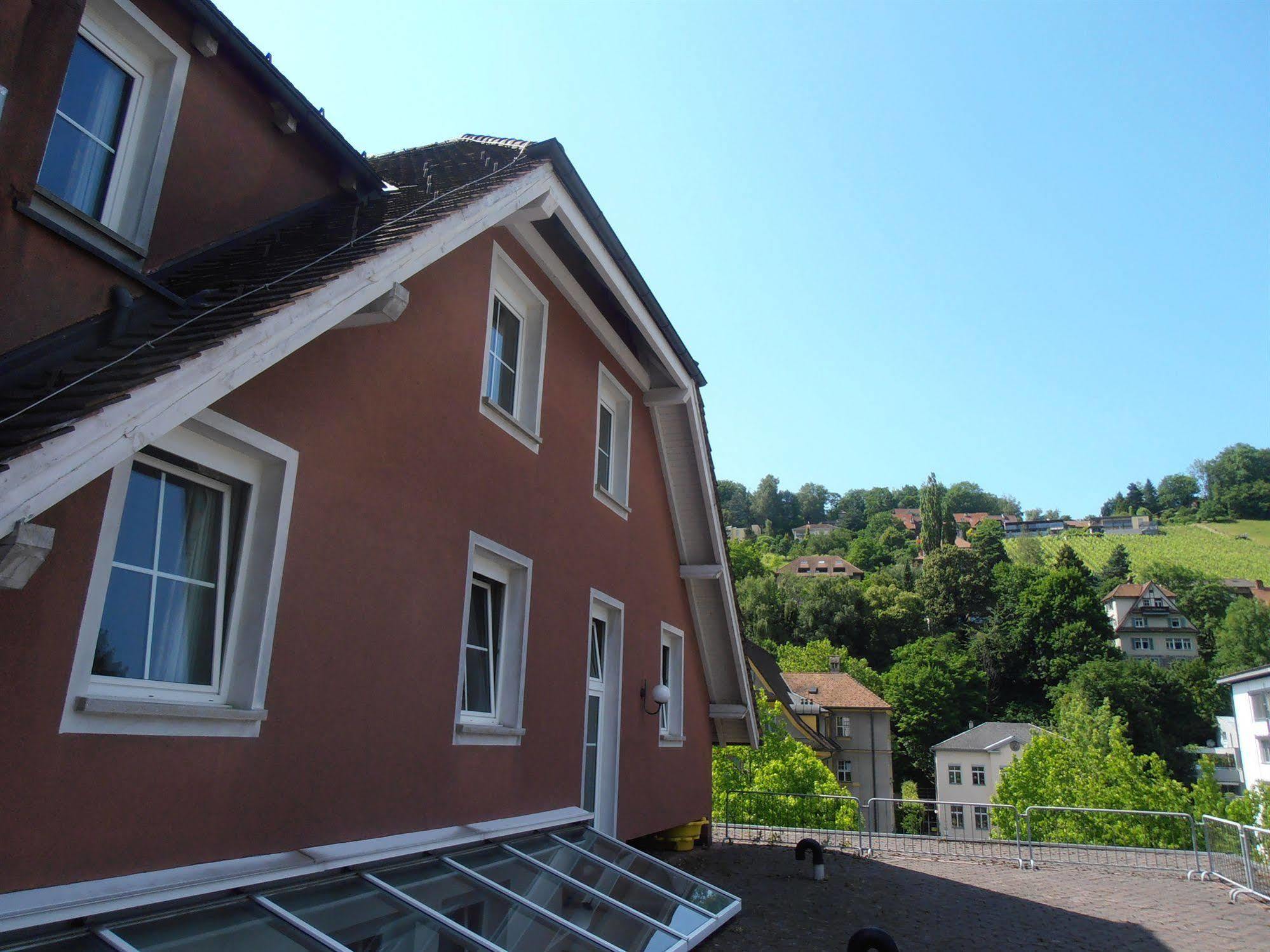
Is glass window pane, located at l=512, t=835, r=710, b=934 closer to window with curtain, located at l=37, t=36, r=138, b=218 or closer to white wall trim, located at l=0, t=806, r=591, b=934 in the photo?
white wall trim, located at l=0, t=806, r=591, b=934

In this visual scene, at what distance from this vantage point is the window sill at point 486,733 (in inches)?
270

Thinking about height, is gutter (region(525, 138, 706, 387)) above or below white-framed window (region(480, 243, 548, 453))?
above

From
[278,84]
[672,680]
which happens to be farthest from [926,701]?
[278,84]

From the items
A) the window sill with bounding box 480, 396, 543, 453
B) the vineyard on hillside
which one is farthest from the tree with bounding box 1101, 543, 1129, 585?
the window sill with bounding box 480, 396, 543, 453

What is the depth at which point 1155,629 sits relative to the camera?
327 ft

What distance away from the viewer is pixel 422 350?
670cm

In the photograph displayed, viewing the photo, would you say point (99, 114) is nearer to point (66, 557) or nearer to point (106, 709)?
point (66, 557)

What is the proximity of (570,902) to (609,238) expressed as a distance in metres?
5.89

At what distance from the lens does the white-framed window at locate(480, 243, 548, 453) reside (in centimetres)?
809

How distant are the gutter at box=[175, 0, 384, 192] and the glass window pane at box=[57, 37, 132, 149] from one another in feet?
1.99

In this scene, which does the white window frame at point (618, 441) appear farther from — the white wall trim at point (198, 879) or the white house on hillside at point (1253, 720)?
the white house on hillside at point (1253, 720)

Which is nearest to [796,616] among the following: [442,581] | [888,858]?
[888,858]

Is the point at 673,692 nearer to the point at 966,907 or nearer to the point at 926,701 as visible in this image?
the point at 966,907

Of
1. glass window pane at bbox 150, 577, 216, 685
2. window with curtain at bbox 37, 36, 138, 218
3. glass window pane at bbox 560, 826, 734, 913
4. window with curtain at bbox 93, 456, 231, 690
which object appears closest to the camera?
window with curtain at bbox 93, 456, 231, 690
